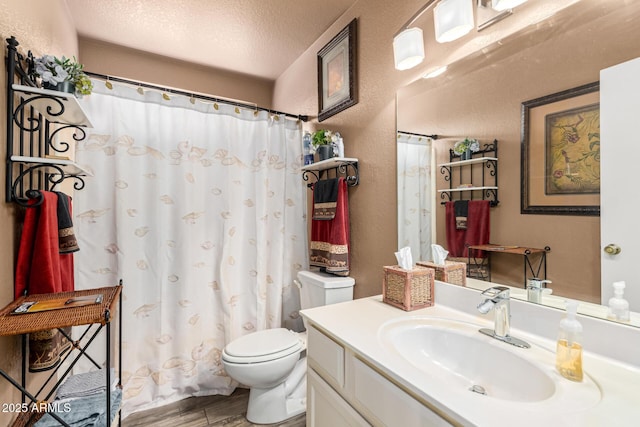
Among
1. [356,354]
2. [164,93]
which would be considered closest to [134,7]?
[164,93]

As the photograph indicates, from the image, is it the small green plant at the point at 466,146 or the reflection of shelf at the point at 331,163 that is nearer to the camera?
the small green plant at the point at 466,146

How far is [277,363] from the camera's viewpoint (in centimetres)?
165

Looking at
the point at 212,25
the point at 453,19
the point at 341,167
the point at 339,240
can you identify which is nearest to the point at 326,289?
the point at 339,240

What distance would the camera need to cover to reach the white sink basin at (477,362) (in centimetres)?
72

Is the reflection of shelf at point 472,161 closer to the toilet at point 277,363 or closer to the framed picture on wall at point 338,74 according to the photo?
the framed picture on wall at point 338,74

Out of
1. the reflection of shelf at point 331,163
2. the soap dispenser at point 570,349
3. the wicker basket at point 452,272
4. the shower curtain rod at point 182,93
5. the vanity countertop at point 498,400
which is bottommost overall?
the vanity countertop at point 498,400

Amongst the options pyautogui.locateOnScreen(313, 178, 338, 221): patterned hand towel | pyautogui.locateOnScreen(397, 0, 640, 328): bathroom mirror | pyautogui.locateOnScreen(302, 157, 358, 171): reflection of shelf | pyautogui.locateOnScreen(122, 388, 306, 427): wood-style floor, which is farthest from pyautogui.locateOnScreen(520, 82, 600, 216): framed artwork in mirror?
pyautogui.locateOnScreen(122, 388, 306, 427): wood-style floor

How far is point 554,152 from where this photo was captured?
946 millimetres

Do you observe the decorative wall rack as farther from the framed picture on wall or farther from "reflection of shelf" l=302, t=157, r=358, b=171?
the framed picture on wall

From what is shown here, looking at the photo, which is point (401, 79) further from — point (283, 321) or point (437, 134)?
point (283, 321)

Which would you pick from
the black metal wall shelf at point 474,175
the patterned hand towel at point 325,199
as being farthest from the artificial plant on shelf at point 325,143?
the black metal wall shelf at point 474,175

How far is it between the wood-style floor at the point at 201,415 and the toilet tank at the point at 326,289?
704 millimetres

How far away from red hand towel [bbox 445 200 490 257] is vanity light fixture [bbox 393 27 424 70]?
66cm

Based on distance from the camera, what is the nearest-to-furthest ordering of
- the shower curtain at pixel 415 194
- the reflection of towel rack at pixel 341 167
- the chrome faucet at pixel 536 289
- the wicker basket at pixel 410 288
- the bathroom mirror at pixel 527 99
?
the bathroom mirror at pixel 527 99 < the chrome faucet at pixel 536 289 < the wicker basket at pixel 410 288 < the shower curtain at pixel 415 194 < the reflection of towel rack at pixel 341 167
